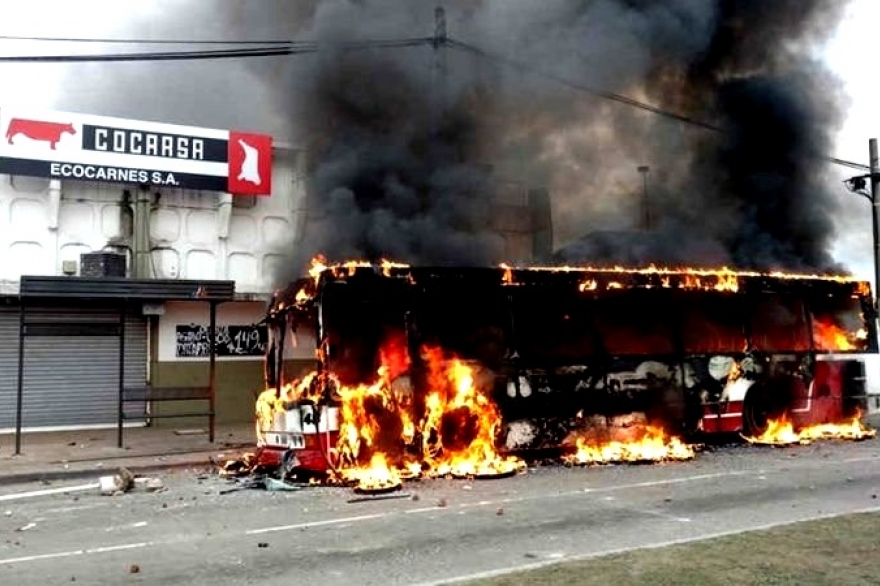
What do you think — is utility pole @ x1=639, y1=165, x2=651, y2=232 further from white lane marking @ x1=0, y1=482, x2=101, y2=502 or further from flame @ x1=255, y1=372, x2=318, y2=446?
white lane marking @ x1=0, y1=482, x2=101, y2=502

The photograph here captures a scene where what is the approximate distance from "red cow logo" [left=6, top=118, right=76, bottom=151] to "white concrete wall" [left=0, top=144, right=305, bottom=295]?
0.73m

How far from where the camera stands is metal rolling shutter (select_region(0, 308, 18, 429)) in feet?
45.5

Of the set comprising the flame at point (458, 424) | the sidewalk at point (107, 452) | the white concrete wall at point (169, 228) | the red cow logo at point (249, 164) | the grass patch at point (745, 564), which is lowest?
the grass patch at point (745, 564)

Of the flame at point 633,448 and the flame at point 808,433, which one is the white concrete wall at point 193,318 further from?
the flame at point 808,433

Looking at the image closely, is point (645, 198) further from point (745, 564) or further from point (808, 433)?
point (745, 564)

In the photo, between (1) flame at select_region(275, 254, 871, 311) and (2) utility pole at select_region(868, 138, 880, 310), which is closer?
(1) flame at select_region(275, 254, 871, 311)

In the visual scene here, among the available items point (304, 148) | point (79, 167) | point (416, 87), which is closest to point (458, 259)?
point (416, 87)

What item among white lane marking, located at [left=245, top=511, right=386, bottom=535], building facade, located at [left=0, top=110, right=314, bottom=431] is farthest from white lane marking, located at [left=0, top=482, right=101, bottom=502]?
building facade, located at [left=0, top=110, right=314, bottom=431]

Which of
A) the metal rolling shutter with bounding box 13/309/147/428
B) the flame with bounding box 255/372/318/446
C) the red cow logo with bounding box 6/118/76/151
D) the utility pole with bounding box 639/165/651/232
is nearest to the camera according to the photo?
the flame with bounding box 255/372/318/446

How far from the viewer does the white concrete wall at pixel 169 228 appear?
13938 mm

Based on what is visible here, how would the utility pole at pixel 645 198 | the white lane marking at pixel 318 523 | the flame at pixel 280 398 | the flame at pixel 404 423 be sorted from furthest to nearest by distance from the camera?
the utility pole at pixel 645 198
the flame at pixel 280 398
the flame at pixel 404 423
the white lane marking at pixel 318 523

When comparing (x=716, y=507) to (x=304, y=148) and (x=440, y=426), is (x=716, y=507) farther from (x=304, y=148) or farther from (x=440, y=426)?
(x=304, y=148)

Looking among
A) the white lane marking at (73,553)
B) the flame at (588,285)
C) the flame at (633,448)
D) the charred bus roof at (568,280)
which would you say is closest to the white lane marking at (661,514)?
the flame at (633,448)

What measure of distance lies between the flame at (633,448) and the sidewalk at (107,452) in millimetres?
4825
